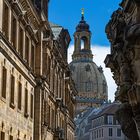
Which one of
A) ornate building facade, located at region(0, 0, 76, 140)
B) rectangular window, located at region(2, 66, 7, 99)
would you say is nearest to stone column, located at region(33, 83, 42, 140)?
ornate building facade, located at region(0, 0, 76, 140)

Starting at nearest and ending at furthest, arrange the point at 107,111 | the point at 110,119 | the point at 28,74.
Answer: the point at 28,74 → the point at 110,119 → the point at 107,111

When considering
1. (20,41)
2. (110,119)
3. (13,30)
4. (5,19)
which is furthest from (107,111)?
(5,19)

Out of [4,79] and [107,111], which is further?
[107,111]

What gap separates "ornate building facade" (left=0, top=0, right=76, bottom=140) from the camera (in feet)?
110

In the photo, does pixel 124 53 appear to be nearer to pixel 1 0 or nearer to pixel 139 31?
pixel 139 31

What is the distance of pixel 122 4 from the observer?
21781 mm

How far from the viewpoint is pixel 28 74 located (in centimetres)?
4091

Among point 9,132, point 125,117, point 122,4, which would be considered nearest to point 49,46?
point 9,132

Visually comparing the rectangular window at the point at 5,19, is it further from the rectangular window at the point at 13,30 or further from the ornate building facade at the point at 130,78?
the ornate building facade at the point at 130,78

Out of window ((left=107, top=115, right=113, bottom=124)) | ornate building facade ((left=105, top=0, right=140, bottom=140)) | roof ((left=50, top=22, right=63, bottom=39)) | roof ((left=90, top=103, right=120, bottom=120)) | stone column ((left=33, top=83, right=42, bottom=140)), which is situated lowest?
ornate building facade ((left=105, top=0, right=140, bottom=140))

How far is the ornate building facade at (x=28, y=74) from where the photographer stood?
33659 millimetres

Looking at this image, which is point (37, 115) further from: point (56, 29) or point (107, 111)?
point (107, 111)

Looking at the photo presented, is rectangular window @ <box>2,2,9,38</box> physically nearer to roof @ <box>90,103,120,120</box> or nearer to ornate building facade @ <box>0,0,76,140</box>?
ornate building facade @ <box>0,0,76,140</box>

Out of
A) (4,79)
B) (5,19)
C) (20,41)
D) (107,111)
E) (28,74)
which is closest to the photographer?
(4,79)
